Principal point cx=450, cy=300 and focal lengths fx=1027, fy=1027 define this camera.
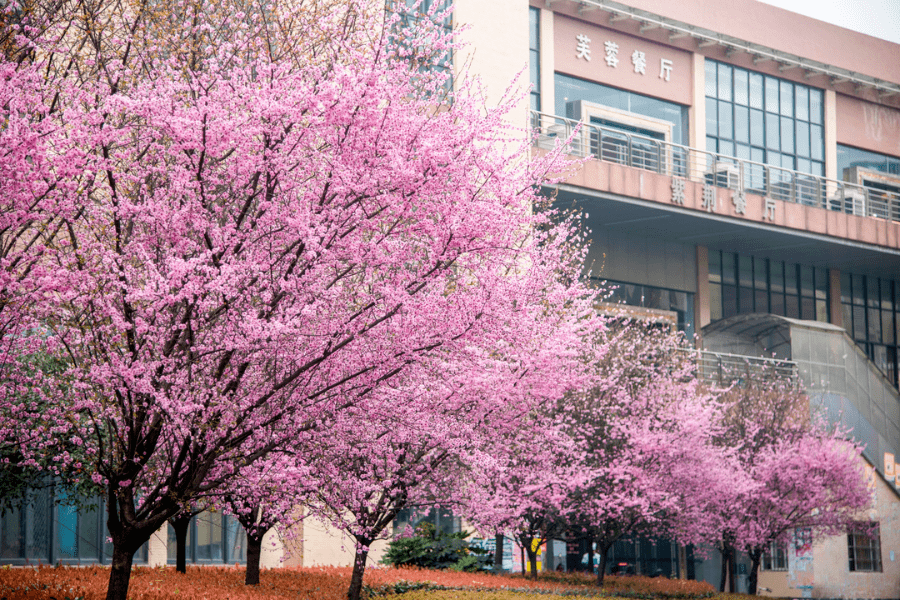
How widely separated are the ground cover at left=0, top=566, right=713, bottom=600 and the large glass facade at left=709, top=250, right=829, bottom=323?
19.6m

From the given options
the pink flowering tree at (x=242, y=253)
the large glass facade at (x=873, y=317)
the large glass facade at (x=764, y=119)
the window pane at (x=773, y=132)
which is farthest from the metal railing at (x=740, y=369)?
the pink flowering tree at (x=242, y=253)

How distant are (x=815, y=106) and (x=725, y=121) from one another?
6262 millimetres

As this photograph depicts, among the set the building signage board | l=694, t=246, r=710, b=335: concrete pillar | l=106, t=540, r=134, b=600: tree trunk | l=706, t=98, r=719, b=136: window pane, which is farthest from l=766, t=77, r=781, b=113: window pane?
l=106, t=540, r=134, b=600: tree trunk

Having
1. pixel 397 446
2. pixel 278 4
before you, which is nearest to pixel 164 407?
pixel 278 4

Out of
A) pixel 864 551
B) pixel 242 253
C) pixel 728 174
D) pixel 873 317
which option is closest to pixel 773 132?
pixel 728 174

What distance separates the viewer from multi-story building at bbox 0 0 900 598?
121 feet

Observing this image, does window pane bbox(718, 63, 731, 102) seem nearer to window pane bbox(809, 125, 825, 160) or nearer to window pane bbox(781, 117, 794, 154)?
window pane bbox(781, 117, 794, 154)

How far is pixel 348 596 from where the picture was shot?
1659cm

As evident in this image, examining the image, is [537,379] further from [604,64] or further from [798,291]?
[798,291]

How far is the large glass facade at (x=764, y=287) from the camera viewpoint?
147 ft

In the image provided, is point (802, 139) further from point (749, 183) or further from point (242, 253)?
point (242, 253)

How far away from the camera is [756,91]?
45969 mm

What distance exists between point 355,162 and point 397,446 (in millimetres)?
6557

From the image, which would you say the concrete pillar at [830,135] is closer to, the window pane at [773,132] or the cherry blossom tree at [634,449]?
the window pane at [773,132]
